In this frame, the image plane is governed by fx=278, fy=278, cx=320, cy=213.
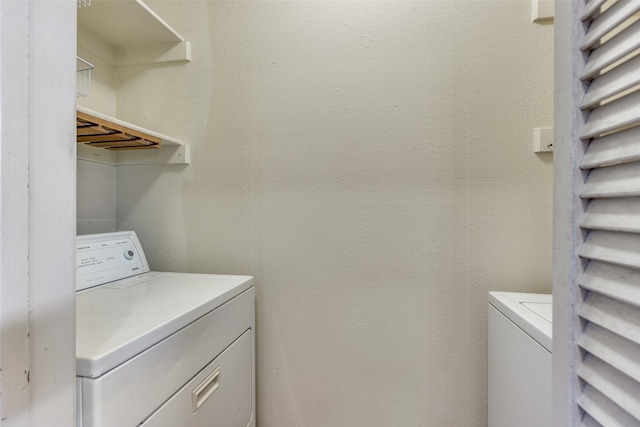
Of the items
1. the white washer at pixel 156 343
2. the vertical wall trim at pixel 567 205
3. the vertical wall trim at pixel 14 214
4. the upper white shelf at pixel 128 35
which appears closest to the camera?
the vertical wall trim at pixel 14 214

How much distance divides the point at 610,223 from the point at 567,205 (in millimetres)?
70

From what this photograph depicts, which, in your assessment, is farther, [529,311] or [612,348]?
[529,311]

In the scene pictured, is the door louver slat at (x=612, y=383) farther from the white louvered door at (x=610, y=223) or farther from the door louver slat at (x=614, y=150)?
the door louver slat at (x=614, y=150)

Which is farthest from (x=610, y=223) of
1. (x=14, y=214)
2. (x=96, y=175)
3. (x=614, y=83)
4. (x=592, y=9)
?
(x=96, y=175)

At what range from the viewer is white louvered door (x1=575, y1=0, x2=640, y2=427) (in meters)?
0.36

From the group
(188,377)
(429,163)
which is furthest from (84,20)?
(429,163)

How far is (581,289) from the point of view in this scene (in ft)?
1.42

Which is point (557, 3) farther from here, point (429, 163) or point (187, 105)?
point (187, 105)

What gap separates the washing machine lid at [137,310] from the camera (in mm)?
545

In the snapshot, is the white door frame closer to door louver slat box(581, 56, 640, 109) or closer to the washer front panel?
the washer front panel

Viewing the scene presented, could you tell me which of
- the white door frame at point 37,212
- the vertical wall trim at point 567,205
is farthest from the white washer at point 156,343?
the vertical wall trim at point 567,205

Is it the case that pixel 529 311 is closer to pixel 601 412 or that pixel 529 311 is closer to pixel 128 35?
pixel 601 412

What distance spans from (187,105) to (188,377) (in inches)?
43.7

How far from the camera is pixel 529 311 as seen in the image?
2.75 ft
